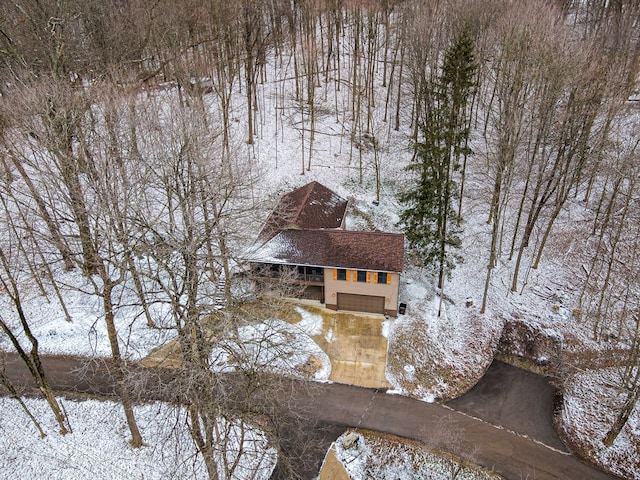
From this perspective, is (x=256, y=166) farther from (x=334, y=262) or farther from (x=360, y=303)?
(x=360, y=303)

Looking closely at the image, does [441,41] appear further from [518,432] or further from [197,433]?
[197,433]

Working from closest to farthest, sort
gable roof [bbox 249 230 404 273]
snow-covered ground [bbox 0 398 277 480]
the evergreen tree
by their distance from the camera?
1. snow-covered ground [bbox 0 398 277 480]
2. the evergreen tree
3. gable roof [bbox 249 230 404 273]

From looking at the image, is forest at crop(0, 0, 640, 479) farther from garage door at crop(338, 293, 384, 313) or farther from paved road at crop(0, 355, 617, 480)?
garage door at crop(338, 293, 384, 313)

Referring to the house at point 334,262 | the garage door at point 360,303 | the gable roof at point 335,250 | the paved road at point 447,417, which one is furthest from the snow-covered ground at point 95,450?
the gable roof at point 335,250

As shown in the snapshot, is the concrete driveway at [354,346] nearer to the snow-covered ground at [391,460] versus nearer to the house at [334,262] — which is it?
the house at [334,262]

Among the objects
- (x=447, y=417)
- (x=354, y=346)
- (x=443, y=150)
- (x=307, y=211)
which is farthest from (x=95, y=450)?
(x=443, y=150)

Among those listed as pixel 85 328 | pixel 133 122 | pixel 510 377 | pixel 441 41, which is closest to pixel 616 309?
pixel 510 377

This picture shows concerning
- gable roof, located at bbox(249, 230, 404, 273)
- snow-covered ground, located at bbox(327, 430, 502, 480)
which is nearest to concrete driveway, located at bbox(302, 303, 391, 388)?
snow-covered ground, located at bbox(327, 430, 502, 480)
